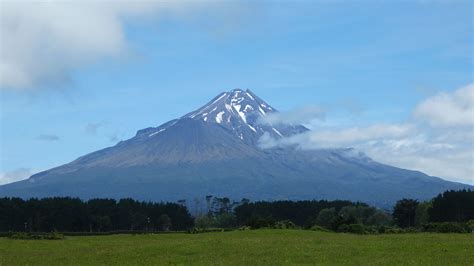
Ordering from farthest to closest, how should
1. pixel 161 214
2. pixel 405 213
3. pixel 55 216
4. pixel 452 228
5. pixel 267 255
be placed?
pixel 161 214 → pixel 405 213 → pixel 55 216 → pixel 452 228 → pixel 267 255

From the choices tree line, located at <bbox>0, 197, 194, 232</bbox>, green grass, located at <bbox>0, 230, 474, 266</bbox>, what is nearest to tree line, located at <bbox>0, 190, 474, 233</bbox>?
tree line, located at <bbox>0, 197, 194, 232</bbox>

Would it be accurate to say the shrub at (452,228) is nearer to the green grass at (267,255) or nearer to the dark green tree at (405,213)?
the green grass at (267,255)

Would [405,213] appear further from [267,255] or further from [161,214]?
[267,255]

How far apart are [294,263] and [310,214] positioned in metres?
106

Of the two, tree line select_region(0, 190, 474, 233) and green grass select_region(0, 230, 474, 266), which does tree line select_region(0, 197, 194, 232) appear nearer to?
tree line select_region(0, 190, 474, 233)

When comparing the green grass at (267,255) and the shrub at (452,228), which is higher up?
the shrub at (452,228)

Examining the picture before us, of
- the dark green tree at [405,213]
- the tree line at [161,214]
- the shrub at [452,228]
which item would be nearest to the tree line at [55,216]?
the tree line at [161,214]

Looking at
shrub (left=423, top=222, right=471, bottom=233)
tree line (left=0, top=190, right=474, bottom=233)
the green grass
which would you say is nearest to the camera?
the green grass

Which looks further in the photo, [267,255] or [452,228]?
[452,228]

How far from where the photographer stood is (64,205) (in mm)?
108375

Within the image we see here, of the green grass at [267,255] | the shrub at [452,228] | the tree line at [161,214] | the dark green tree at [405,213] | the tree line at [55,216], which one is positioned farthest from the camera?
the dark green tree at [405,213]

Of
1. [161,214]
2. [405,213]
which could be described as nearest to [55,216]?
[161,214]

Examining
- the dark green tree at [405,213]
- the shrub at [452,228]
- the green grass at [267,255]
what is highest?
the dark green tree at [405,213]

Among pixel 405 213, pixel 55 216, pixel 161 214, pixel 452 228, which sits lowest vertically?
pixel 452 228
